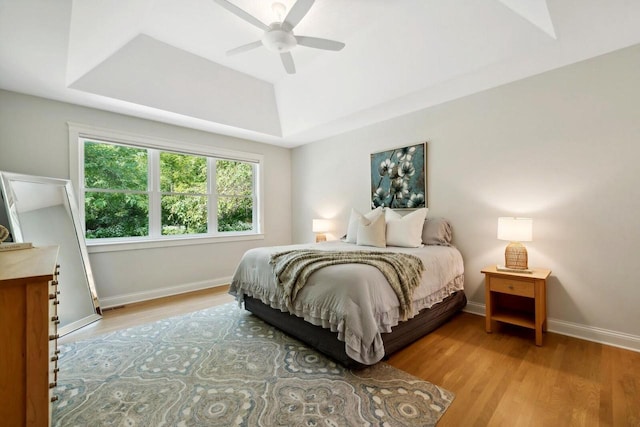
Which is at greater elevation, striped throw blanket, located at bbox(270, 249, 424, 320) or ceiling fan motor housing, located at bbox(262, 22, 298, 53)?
ceiling fan motor housing, located at bbox(262, 22, 298, 53)

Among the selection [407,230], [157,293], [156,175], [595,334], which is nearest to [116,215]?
[156,175]

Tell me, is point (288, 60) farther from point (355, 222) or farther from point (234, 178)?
point (234, 178)

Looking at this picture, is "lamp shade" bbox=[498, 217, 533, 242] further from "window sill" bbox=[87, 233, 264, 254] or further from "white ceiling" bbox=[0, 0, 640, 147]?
"window sill" bbox=[87, 233, 264, 254]

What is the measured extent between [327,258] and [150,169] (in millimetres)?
2944

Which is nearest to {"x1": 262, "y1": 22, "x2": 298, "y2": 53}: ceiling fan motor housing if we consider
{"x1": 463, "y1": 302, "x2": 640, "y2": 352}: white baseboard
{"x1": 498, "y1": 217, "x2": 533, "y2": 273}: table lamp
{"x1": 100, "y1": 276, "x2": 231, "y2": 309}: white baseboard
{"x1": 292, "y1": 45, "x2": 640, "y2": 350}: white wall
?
{"x1": 292, "y1": 45, "x2": 640, "y2": 350}: white wall

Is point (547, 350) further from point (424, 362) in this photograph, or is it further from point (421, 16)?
point (421, 16)

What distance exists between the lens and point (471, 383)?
70.2 inches

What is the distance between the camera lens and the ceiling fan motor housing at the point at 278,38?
7.08 ft

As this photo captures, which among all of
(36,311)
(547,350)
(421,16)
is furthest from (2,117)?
(547,350)

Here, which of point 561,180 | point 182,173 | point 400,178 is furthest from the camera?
point 182,173

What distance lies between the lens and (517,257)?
2.55m

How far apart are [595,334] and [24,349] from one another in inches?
146

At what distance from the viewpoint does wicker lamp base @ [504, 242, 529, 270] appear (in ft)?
8.29

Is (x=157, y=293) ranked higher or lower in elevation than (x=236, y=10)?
lower
